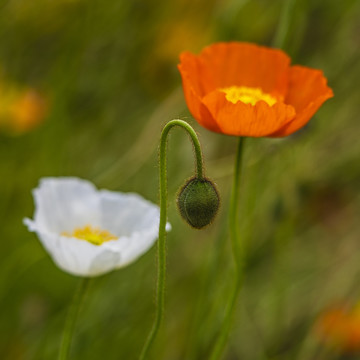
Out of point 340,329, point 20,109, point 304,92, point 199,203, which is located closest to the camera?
point 199,203

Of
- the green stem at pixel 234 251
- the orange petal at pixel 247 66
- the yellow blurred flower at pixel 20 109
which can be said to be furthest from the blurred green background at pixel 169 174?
the green stem at pixel 234 251

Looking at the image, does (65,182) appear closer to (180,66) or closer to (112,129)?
(180,66)

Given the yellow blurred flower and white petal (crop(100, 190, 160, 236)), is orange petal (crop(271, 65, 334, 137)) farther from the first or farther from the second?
the yellow blurred flower

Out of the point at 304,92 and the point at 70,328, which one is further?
the point at 304,92

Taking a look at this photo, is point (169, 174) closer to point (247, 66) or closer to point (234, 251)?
point (247, 66)

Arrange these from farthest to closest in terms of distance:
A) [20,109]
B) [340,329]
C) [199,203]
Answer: [20,109], [340,329], [199,203]

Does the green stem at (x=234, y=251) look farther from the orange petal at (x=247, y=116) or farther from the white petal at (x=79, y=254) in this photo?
the white petal at (x=79, y=254)

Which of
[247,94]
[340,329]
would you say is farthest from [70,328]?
[340,329]
